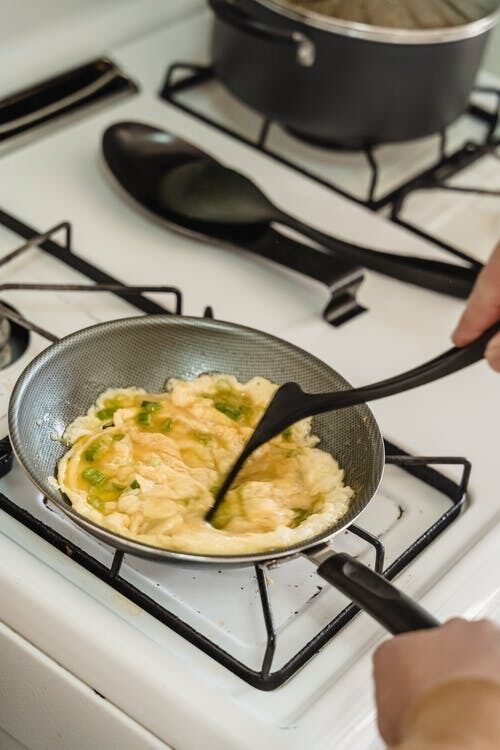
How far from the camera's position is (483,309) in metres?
0.75

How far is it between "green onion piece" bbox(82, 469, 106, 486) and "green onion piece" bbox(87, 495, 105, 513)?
0.04 ft

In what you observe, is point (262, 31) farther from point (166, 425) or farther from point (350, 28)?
point (166, 425)

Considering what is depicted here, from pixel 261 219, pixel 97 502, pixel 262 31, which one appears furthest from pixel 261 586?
pixel 262 31

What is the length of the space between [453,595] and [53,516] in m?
0.27

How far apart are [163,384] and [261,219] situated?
0.74ft

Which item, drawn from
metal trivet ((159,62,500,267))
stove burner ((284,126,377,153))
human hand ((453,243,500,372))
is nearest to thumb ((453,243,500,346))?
human hand ((453,243,500,372))

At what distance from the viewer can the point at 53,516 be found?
78 centimetres

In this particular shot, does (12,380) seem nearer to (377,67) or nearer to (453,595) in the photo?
(453,595)

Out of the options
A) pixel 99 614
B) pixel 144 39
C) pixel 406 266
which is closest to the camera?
pixel 99 614

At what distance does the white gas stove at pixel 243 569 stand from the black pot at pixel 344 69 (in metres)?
0.07

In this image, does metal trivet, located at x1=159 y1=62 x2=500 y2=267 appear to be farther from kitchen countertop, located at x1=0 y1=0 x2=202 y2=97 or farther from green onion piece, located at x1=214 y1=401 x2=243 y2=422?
green onion piece, located at x1=214 y1=401 x2=243 y2=422

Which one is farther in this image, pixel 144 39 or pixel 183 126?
pixel 144 39

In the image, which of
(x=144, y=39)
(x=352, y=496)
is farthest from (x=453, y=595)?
(x=144, y=39)

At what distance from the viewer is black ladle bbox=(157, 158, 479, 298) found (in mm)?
1041
